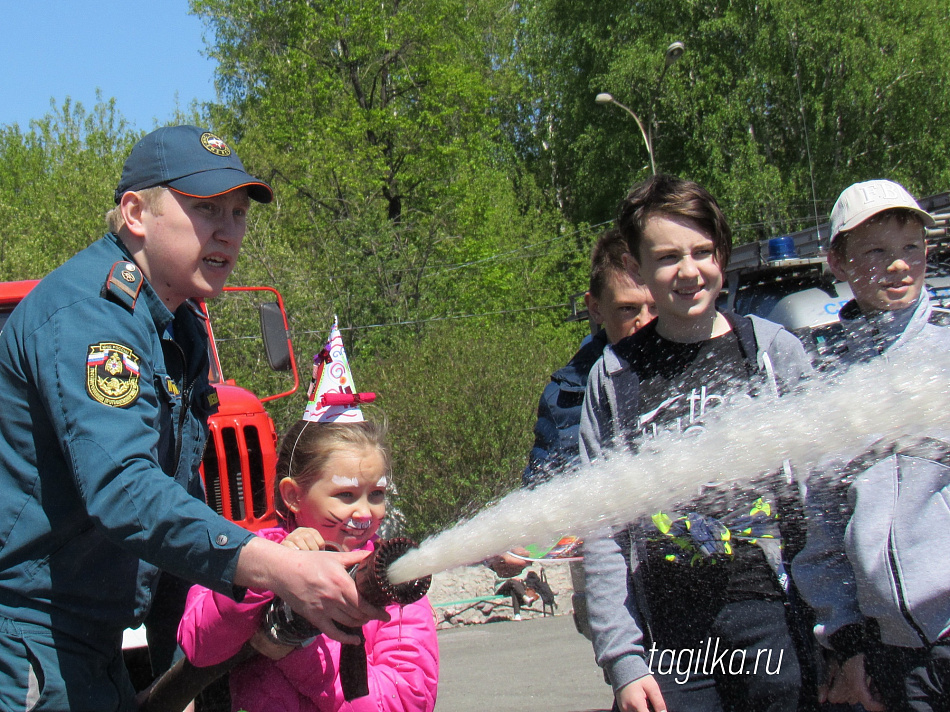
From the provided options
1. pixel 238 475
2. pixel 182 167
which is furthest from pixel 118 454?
pixel 238 475

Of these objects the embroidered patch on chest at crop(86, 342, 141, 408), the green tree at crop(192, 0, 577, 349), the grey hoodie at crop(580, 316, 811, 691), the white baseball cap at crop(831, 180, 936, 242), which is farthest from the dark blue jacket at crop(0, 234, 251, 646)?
the green tree at crop(192, 0, 577, 349)

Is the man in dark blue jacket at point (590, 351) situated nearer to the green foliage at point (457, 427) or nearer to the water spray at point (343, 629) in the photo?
the water spray at point (343, 629)

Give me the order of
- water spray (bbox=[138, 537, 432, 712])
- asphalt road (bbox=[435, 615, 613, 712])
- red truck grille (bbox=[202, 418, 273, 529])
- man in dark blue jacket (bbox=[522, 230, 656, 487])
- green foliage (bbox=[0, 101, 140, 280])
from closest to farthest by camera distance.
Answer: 1. water spray (bbox=[138, 537, 432, 712])
2. man in dark blue jacket (bbox=[522, 230, 656, 487])
3. asphalt road (bbox=[435, 615, 613, 712])
4. red truck grille (bbox=[202, 418, 273, 529])
5. green foliage (bbox=[0, 101, 140, 280])

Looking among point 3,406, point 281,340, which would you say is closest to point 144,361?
point 3,406

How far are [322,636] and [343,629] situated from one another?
2.11ft

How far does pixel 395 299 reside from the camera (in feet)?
79.0

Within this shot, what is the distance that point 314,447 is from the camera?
2.77 meters

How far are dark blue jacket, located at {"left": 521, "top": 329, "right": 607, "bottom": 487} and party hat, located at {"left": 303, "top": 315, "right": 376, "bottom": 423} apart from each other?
2.02 feet

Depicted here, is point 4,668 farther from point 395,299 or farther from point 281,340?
point 395,299

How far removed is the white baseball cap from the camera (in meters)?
2.65

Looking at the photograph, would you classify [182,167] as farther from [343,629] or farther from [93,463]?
[343,629]

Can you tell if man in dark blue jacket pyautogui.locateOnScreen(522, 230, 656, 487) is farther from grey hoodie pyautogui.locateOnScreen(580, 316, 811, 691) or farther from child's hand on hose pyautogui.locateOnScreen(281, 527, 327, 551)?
child's hand on hose pyautogui.locateOnScreen(281, 527, 327, 551)

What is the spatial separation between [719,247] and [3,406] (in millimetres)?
1861

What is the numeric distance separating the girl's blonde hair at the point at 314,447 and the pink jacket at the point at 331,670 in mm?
241
